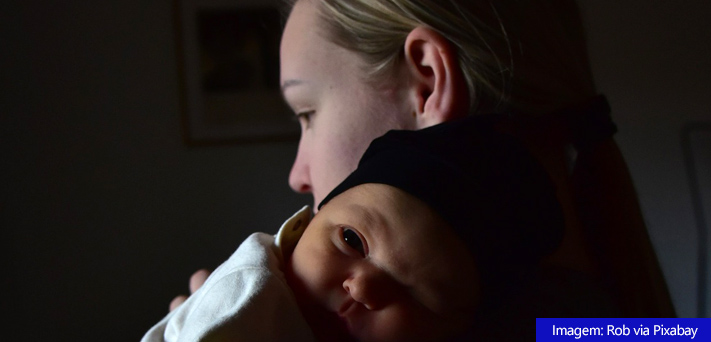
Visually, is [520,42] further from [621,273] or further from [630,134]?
[630,134]

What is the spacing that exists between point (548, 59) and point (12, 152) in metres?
1.90

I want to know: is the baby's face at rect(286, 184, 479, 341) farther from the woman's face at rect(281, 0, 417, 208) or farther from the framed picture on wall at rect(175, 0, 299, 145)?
the framed picture on wall at rect(175, 0, 299, 145)

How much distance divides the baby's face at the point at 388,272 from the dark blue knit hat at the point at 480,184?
0.05 feet

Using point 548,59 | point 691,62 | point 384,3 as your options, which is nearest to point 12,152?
point 384,3

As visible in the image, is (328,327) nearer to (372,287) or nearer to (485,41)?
(372,287)

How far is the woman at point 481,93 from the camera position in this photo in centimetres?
67

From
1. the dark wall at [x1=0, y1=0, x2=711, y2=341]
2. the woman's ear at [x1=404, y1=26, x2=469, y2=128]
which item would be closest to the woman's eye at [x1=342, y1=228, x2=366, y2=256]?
the woman's ear at [x1=404, y1=26, x2=469, y2=128]

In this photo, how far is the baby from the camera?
1.57ft

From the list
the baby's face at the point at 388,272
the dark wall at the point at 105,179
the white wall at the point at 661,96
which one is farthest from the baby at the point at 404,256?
the dark wall at the point at 105,179

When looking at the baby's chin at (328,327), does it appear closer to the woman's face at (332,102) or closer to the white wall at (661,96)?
the woman's face at (332,102)

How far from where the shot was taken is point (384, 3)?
0.70 meters

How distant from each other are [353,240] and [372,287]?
56 mm

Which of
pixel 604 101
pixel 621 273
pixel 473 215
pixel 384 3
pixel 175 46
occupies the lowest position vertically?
pixel 621 273

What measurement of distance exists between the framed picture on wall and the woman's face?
4.22ft
